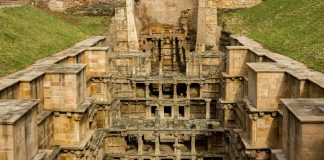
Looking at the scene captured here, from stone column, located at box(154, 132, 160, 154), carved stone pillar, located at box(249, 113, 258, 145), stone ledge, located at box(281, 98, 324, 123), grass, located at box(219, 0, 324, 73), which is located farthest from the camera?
stone column, located at box(154, 132, 160, 154)

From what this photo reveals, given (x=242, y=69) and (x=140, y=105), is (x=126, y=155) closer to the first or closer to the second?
(x=140, y=105)

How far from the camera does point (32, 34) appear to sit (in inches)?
835

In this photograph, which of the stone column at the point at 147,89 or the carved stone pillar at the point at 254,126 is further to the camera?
the stone column at the point at 147,89

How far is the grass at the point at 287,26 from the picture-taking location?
59.5 feet

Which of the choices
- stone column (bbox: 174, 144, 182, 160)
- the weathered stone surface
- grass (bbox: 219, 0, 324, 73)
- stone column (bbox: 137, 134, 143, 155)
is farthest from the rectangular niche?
grass (bbox: 219, 0, 324, 73)

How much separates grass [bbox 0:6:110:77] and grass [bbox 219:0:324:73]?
9.60 m

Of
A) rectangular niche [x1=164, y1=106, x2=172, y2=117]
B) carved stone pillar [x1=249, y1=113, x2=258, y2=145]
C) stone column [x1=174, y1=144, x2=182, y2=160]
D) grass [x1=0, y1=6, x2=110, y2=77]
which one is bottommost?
stone column [x1=174, y1=144, x2=182, y2=160]

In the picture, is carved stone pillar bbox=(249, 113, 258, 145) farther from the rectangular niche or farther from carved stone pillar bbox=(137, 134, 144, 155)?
the rectangular niche

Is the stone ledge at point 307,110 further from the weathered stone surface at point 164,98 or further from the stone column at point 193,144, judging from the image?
the stone column at point 193,144

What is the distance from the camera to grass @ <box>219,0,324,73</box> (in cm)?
1812

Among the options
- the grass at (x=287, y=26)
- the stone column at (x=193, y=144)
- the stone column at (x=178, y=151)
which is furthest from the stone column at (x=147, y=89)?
the grass at (x=287, y=26)

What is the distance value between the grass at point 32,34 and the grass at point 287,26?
9.60 m

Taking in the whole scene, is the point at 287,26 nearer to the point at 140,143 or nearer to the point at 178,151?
the point at 178,151

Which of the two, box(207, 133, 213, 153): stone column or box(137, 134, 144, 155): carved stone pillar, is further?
box(207, 133, 213, 153): stone column
